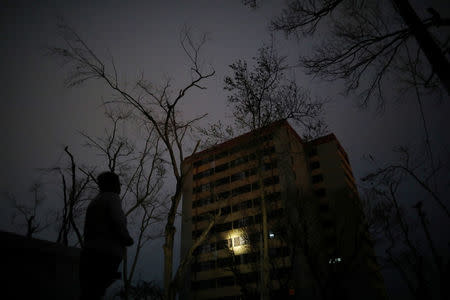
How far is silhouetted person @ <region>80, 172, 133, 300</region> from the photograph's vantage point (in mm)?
2377

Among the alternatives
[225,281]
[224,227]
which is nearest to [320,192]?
[224,227]

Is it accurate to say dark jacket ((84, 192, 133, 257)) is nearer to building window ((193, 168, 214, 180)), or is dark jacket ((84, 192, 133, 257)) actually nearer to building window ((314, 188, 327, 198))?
building window ((193, 168, 214, 180))

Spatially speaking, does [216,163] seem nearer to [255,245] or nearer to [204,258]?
[204,258]

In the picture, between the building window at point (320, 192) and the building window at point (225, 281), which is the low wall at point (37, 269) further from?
the building window at point (320, 192)

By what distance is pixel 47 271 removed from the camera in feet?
11.6

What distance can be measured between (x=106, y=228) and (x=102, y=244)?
167 mm

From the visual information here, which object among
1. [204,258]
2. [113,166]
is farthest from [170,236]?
[204,258]

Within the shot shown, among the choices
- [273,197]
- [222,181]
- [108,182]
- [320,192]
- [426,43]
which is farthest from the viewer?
[222,181]

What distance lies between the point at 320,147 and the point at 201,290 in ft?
134

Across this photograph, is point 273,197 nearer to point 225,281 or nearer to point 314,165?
point 225,281

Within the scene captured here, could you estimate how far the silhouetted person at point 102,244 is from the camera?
2377 mm

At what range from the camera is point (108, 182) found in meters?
2.85

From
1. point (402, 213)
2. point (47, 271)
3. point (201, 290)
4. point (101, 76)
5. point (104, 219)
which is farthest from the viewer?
point (201, 290)

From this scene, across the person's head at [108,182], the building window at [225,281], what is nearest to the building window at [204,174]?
the building window at [225,281]
